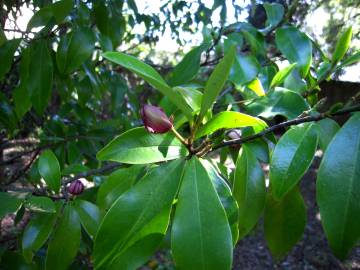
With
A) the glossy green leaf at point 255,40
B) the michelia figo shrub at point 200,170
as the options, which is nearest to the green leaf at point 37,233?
the michelia figo shrub at point 200,170

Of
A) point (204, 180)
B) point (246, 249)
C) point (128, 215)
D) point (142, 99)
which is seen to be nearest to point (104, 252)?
point (128, 215)

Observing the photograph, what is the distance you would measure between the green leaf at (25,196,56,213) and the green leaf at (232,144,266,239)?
0.37 metres

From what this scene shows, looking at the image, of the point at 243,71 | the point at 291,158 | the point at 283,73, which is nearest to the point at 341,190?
the point at 291,158

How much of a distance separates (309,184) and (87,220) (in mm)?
4571

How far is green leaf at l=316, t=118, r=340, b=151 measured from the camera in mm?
651

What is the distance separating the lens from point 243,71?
0.89 metres

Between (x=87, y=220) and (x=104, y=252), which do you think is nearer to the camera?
(x=104, y=252)

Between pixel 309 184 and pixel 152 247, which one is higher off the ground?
pixel 152 247

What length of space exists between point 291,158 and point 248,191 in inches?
4.8

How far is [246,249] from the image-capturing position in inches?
144

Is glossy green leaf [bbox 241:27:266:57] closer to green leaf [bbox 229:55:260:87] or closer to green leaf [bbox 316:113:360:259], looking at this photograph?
green leaf [bbox 229:55:260:87]

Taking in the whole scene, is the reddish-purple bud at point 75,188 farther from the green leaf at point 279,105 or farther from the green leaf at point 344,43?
the green leaf at point 344,43

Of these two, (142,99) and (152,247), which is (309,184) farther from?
(152,247)

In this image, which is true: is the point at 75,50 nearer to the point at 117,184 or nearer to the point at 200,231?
the point at 117,184
